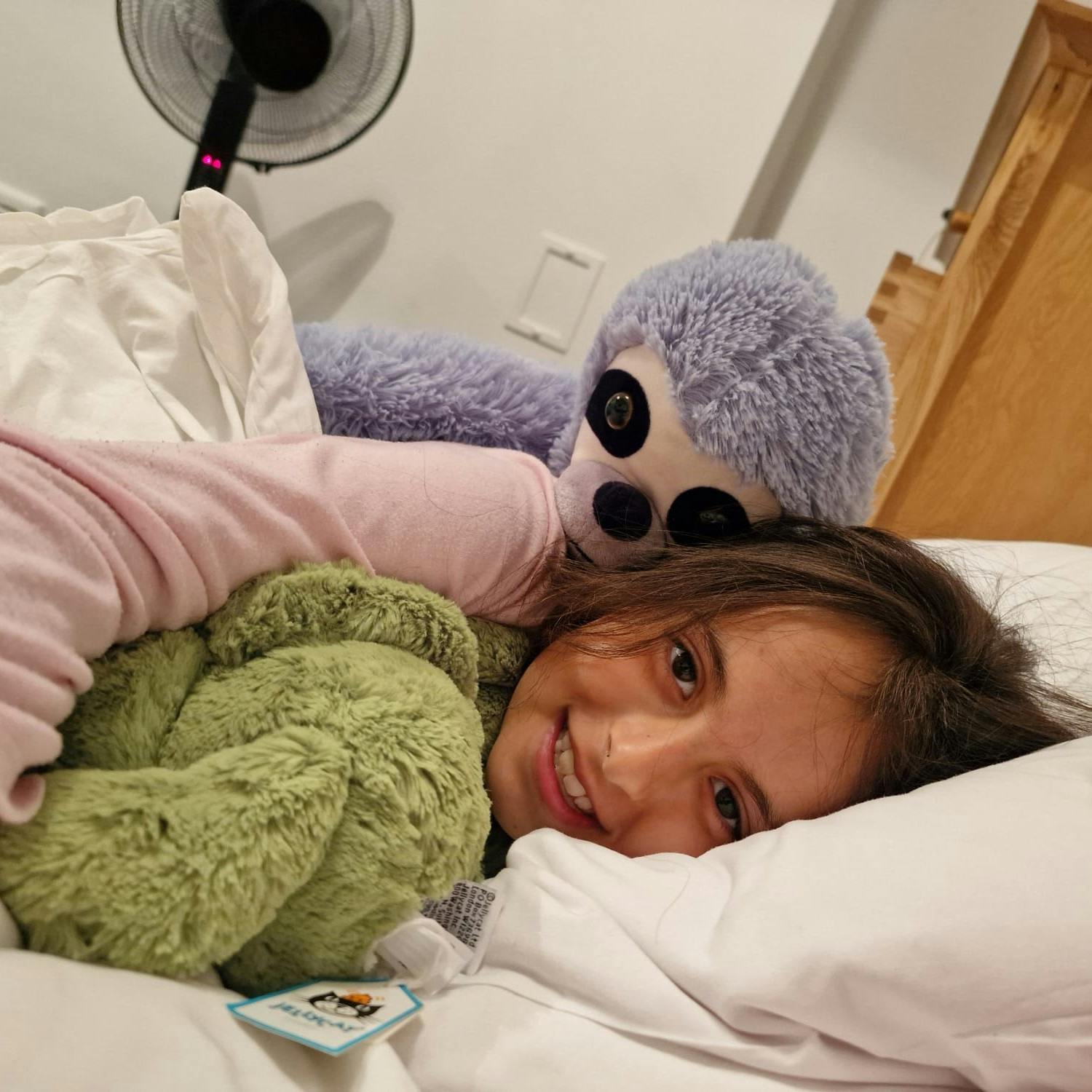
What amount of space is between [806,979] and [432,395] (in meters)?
0.59

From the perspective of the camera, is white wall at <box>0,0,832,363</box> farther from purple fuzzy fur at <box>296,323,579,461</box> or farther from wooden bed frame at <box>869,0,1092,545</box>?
purple fuzzy fur at <box>296,323,579,461</box>

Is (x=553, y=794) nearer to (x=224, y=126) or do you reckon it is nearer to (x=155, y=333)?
(x=155, y=333)

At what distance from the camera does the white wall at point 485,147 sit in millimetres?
1676

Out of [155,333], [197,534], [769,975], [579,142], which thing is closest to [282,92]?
[579,142]

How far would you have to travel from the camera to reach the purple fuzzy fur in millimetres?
865

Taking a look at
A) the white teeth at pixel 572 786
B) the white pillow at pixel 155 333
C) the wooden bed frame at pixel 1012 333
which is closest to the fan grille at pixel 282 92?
the white pillow at pixel 155 333

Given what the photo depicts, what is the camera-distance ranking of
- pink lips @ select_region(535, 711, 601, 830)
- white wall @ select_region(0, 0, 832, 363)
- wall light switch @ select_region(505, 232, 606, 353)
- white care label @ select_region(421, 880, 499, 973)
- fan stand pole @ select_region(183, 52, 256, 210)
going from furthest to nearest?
wall light switch @ select_region(505, 232, 606, 353), white wall @ select_region(0, 0, 832, 363), fan stand pole @ select_region(183, 52, 256, 210), pink lips @ select_region(535, 711, 601, 830), white care label @ select_region(421, 880, 499, 973)

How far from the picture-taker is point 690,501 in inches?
28.5

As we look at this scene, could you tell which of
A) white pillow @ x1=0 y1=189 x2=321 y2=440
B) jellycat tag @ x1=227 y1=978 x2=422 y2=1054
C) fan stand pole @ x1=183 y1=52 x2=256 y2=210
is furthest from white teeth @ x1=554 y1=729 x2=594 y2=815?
fan stand pole @ x1=183 y1=52 x2=256 y2=210

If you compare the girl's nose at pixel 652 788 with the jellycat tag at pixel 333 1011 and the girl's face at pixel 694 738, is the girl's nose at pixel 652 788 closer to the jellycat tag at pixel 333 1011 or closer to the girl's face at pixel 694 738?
the girl's face at pixel 694 738

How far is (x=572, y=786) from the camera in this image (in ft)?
2.31

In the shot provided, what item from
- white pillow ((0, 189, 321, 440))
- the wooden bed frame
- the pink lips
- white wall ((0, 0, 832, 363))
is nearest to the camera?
the pink lips

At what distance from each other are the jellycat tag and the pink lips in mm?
201

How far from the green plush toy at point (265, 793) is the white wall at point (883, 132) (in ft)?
4.92
